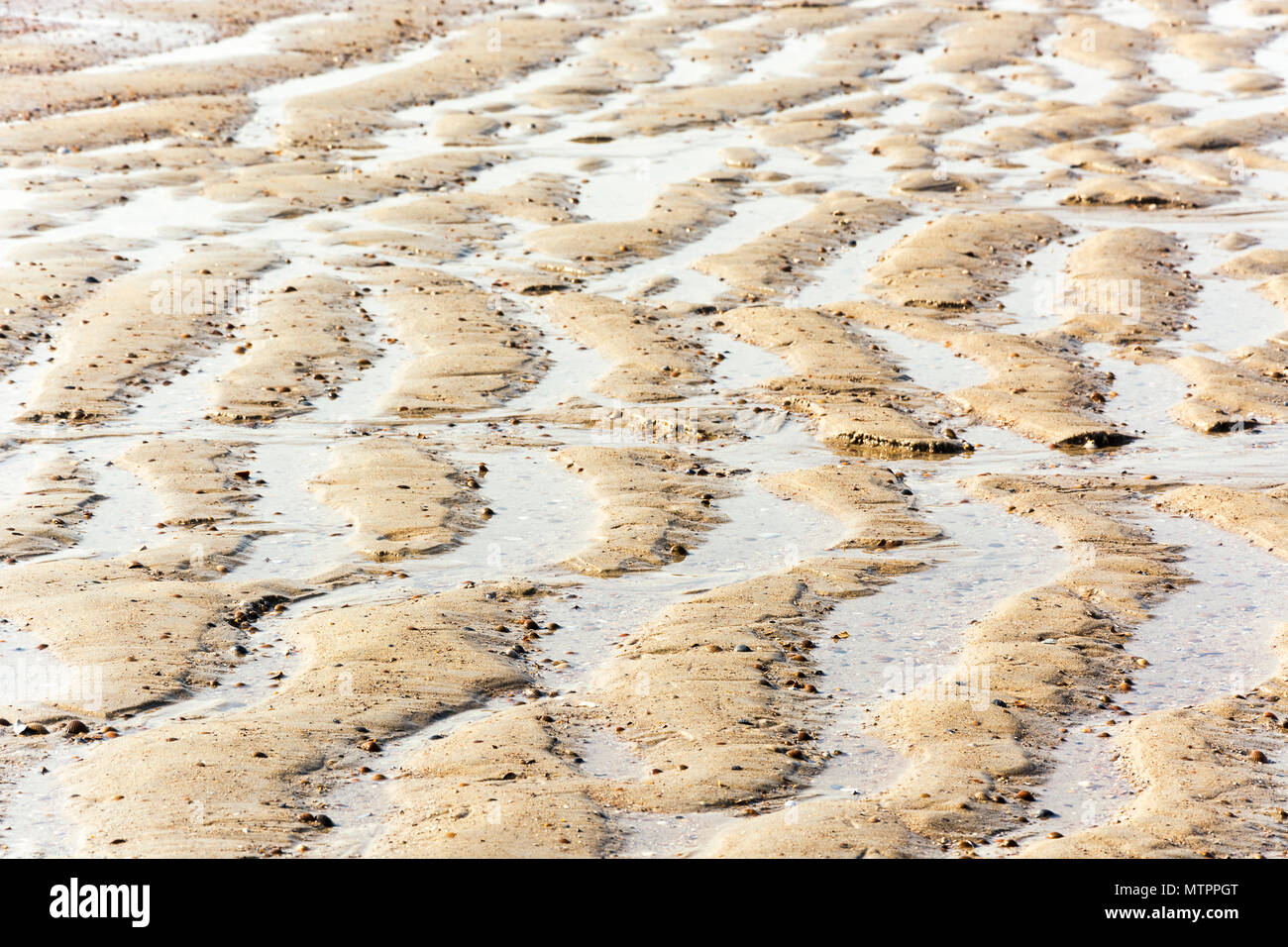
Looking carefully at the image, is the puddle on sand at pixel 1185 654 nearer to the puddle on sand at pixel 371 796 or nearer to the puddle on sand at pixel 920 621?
the puddle on sand at pixel 920 621

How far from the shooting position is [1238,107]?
17312mm

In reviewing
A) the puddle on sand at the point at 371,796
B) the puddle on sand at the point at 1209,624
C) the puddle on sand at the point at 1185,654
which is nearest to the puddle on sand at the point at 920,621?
the puddle on sand at the point at 1185,654

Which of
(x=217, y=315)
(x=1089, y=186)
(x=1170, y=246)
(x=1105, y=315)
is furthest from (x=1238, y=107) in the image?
(x=217, y=315)

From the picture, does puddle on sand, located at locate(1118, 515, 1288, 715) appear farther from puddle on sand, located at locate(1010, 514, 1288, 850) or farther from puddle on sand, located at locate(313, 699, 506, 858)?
puddle on sand, located at locate(313, 699, 506, 858)

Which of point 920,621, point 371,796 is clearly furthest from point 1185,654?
point 371,796

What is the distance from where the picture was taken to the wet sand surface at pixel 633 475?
512 centimetres

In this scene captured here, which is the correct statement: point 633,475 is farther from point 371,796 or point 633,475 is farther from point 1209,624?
point 371,796

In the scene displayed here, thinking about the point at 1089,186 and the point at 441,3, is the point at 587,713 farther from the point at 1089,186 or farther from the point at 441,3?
the point at 441,3

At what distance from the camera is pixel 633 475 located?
7.91 m

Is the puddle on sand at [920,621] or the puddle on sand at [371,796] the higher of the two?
the puddle on sand at [920,621]

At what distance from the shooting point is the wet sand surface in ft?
16.8

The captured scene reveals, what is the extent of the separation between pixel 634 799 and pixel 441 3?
62.4ft

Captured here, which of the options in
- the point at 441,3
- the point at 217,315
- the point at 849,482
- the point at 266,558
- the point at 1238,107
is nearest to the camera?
the point at 266,558

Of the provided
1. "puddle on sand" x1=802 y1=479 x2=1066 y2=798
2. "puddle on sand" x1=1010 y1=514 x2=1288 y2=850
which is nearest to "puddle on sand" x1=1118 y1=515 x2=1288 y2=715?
"puddle on sand" x1=1010 y1=514 x2=1288 y2=850
